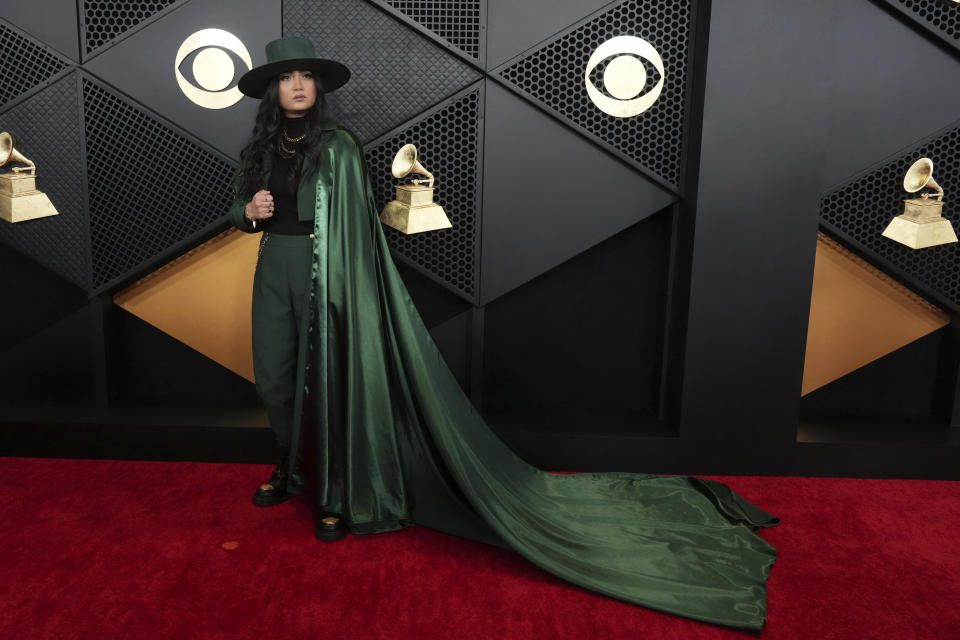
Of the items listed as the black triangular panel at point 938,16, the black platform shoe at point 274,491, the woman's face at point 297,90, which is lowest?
the black platform shoe at point 274,491

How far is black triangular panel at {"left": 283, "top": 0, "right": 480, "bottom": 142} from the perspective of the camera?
343cm

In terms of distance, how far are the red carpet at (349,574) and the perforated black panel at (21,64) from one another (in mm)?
1523

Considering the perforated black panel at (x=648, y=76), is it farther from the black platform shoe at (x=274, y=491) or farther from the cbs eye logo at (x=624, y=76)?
the black platform shoe at (x=274, y=491)

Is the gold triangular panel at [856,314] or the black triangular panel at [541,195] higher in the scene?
the black triangular panel at [541,195]

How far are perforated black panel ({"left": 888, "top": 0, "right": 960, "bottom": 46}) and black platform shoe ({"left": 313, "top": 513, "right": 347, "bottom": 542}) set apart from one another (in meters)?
2.84

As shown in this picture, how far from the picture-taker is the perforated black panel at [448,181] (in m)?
3.52

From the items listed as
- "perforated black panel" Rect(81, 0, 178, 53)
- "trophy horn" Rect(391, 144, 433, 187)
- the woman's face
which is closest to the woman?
the woman's face

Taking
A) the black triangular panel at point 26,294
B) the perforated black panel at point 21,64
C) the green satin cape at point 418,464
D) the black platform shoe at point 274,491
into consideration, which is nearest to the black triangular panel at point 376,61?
the green satin cape at point 418,464

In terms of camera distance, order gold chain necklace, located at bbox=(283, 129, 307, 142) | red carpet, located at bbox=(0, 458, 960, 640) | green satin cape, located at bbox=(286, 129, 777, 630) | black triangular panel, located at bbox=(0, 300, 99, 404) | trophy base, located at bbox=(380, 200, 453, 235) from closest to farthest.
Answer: red carpet, located at bbox=(0, 458, 960, 640) → green satin cape, located at bbox=(286, 129, 777, 630) → gold chain necklace, located at bbox=(283, 129, 307, 142) → trophy base, located at bbox=(380, 200, 453, 235) → black triangular panel, located at bbox=(0, 300, 99, 404)

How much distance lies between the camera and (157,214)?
11.9ft

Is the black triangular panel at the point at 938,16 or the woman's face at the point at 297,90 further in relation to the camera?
the black triangular panel at the point at 938,16

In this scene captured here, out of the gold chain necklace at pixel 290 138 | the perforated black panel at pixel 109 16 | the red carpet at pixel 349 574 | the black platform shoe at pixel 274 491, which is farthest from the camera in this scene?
the perforated black panel at pixel 109 16

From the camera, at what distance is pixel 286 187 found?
9.98 feet

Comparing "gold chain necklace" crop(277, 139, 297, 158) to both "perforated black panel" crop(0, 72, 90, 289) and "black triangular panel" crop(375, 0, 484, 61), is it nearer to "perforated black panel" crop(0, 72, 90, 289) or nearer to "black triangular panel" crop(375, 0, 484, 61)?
"black triangular panel" crop(375, 0, 484, 61)
